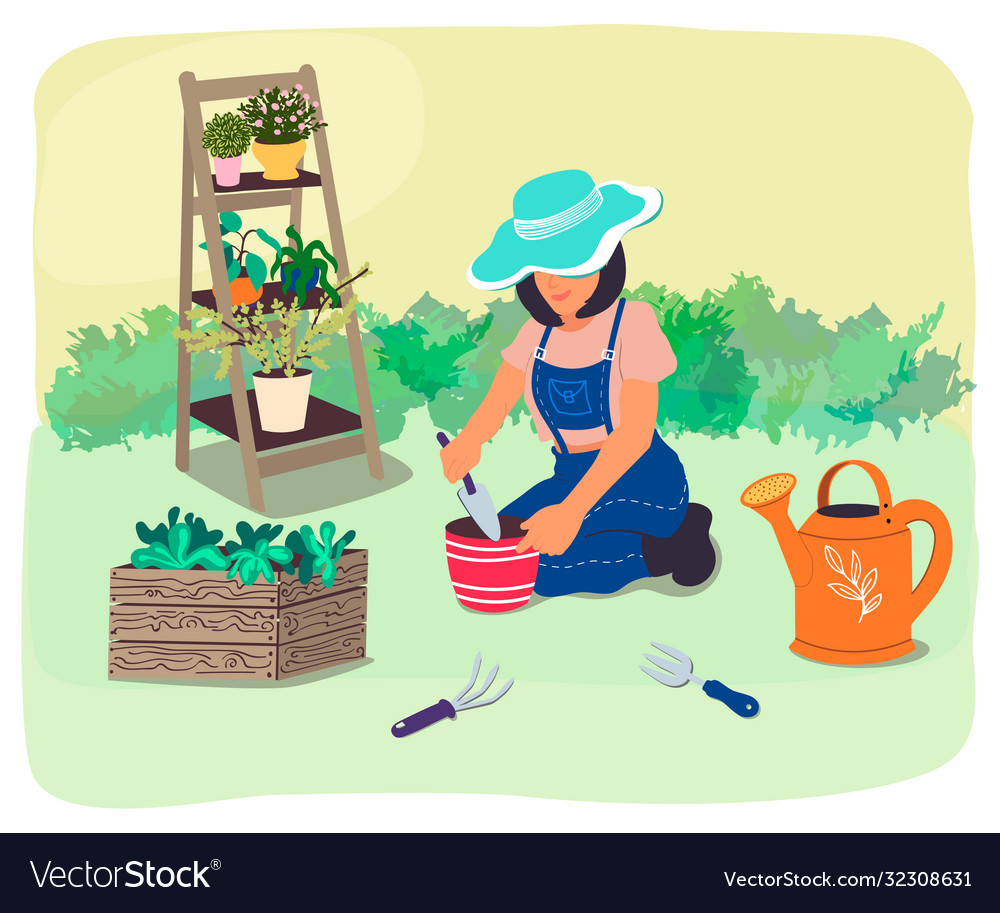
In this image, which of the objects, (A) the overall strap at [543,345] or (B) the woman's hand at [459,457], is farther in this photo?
(B) the woman's hand at [459,457]

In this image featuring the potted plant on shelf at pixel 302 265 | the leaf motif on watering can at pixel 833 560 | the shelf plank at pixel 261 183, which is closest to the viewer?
the leaf motif on watering can at pixel 833 560

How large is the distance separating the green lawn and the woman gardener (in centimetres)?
19

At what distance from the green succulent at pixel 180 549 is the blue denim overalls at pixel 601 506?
1.29 meters

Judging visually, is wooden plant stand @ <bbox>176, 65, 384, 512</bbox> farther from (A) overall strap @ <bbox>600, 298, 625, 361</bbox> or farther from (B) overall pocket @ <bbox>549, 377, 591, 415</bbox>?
(A) overall strap @ <bbox>600, 298, 625, 361</bbox>

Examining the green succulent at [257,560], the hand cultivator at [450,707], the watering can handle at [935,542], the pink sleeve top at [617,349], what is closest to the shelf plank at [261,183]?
the pink sleeve top at [617,349]

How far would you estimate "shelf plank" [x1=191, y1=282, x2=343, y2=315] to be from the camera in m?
6.81

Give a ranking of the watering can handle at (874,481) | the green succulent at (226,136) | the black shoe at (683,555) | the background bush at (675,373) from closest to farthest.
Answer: the watering can handle at (874,481) → the black shoe at (683,555) → the green succulent at (226,136) → the background bush at (675,373)

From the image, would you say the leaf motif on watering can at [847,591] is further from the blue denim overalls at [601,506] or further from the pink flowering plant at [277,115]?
the pink flowering plant at [277,115]

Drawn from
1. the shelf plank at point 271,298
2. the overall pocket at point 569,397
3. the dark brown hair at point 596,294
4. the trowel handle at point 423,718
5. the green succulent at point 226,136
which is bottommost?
the trowel handle at point 423,718

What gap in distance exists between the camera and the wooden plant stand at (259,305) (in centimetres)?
655

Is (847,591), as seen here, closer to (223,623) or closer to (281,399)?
(223,623)

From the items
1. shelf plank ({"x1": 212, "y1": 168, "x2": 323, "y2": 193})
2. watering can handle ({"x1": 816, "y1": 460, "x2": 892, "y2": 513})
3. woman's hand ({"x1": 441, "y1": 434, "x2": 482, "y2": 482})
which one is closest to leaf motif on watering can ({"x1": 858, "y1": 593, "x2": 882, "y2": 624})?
watering can handle ({"x1": 816, "y1": 460, "x2": 892, "y2": 513})

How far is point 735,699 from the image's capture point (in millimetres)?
5383

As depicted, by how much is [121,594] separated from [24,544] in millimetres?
1166
